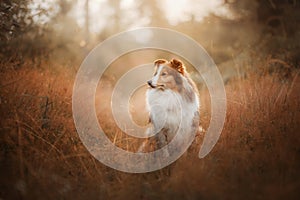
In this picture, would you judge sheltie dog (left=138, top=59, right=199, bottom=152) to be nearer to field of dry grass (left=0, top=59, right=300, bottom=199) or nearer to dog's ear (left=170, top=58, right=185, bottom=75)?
dog's ear (left=170, top=58, right=185, bottom=75)

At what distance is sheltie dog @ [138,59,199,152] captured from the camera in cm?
530

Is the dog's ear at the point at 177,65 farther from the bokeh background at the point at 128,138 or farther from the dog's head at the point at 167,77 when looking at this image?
the bokeh background at the point at 128,138

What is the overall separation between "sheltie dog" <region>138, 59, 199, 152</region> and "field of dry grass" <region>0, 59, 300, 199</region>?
1.27 ft

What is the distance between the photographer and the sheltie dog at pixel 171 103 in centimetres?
530

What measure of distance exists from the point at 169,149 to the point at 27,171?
6.65 feet

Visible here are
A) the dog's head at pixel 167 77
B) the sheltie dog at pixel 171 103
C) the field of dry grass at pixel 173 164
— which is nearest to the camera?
the field of dry grass at pixel 173 164

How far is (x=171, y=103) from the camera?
18.1 feet

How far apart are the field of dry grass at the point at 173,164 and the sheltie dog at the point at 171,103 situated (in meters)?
0.39

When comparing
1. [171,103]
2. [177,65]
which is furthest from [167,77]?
[171,103]

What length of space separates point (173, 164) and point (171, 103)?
1510 millimetres

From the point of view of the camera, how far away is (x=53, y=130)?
5.18 metres

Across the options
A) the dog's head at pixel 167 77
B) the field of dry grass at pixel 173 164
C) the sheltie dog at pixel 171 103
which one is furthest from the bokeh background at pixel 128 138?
the dog's head at pixel 167 77

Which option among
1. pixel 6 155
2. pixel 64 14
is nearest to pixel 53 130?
pixel 6 155

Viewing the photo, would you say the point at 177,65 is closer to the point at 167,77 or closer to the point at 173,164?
the point at 167,77
